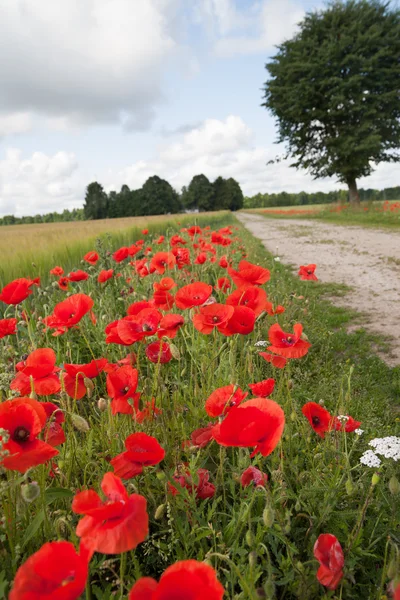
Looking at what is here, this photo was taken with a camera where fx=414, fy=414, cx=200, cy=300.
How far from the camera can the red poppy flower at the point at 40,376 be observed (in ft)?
4.05

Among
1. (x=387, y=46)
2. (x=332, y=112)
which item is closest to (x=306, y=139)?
(x=332, y=112)

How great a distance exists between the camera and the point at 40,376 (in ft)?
4.12

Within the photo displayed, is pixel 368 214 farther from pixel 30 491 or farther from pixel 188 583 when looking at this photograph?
pixel 188 583

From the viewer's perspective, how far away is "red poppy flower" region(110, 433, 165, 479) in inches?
39.1

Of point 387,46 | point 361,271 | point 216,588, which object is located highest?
point 387,46

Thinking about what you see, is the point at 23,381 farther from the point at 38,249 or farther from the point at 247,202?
Result: the point at 247,202

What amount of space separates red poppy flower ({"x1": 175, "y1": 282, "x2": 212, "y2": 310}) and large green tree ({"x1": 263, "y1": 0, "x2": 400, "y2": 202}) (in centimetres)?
2167

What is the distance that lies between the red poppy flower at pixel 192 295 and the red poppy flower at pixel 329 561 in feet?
2.96

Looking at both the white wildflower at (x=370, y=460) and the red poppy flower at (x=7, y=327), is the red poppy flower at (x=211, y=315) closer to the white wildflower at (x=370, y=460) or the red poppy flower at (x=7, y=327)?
the white wildflower at (x=370, y=460)

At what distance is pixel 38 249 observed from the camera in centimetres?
507

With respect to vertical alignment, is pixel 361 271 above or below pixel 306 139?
below

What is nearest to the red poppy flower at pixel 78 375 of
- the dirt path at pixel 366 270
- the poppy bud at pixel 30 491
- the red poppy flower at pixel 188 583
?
the poppy bud at pixel 30 491

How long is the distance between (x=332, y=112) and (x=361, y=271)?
1767 cm

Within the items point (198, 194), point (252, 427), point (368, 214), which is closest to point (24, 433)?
point (252, 427)
